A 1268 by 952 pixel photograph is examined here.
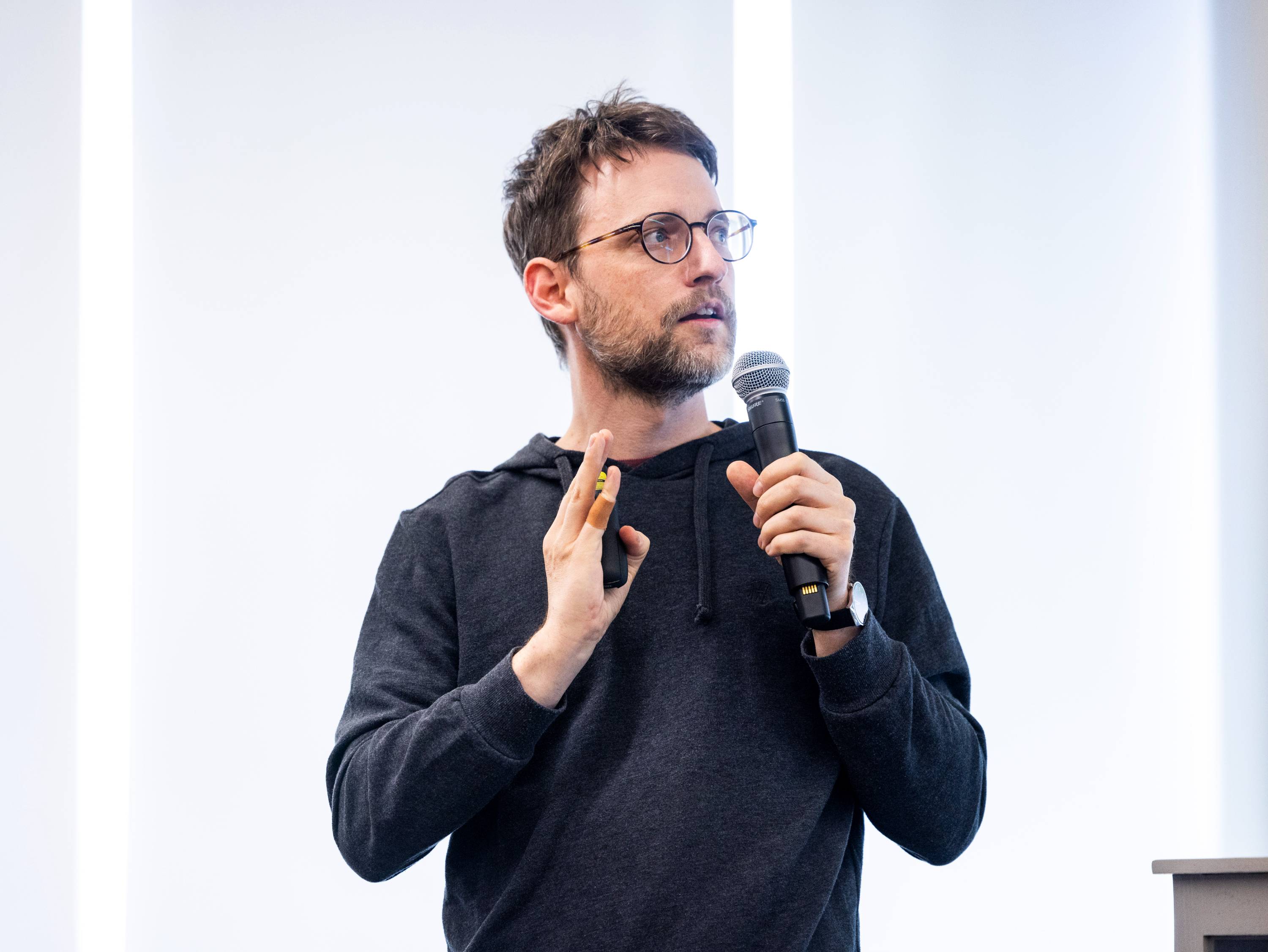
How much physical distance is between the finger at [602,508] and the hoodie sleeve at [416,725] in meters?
0.16

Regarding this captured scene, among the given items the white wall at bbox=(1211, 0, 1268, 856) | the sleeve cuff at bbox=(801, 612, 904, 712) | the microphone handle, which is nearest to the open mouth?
the microphone handle

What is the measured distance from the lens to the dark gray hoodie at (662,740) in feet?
3.50

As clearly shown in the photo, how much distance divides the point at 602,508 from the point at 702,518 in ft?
0.90

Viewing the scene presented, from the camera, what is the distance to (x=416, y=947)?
200 cm

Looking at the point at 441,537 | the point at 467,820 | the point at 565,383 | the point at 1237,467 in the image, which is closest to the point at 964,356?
the point at 1237,467

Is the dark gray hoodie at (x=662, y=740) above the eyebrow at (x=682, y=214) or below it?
below

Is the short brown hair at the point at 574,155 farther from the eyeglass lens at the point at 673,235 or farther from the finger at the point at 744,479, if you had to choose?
the finger at the point at 744,479

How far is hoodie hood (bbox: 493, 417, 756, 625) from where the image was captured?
1301 millimetres

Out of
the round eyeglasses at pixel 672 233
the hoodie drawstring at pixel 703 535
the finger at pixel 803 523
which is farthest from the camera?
the round eyeglasses at pixel 672 233

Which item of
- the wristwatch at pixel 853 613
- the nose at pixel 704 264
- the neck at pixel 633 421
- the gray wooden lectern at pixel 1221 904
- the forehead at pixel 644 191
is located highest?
the forehead at pixel 644 191


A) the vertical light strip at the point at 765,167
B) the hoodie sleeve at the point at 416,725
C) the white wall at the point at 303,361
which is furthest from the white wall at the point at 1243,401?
the hoodie sleeve at the point at 416,725

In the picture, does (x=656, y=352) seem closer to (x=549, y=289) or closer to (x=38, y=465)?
(x=549, y=289)

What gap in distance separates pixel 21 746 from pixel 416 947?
2.74 feet

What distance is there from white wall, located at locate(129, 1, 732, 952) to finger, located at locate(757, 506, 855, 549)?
1238 mm
